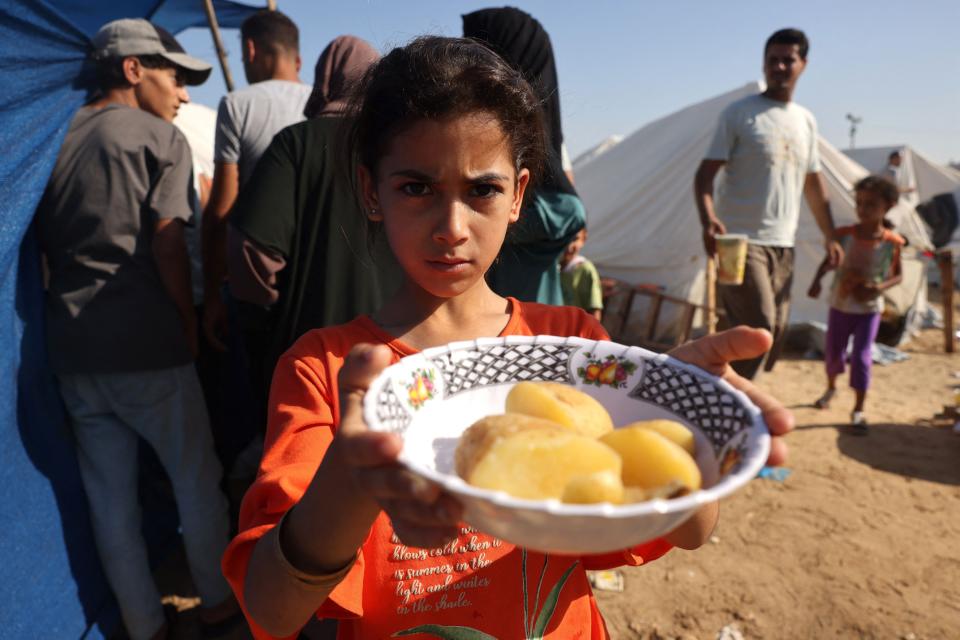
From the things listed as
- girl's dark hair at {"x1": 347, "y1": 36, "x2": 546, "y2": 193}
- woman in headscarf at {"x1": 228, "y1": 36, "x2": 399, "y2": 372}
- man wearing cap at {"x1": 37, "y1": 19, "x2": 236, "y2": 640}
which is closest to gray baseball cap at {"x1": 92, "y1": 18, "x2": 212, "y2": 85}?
man wearing cap at {"x1": 37, "y1": 19, "x2": 236, "y2": 640}

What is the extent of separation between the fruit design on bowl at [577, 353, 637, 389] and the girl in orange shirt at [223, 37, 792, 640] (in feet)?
0.35

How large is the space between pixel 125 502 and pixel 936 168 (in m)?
19.1

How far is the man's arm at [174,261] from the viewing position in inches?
95.6

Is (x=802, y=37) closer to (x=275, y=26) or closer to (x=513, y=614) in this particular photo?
(x=275, y=26)

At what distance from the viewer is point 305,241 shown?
2307 millimetres

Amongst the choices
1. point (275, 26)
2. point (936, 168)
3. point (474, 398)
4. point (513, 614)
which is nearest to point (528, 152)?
point (474, 398)

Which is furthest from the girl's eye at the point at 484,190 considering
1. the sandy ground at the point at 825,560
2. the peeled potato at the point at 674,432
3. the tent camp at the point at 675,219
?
the tent camp at the point at 675,219

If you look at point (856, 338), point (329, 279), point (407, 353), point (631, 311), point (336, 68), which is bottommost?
point (631, 311)

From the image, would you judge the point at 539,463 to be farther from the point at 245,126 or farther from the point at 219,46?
the point at 219,46

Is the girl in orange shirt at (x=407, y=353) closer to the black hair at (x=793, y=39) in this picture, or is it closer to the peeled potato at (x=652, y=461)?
the peeled potato at (x=652, y=461)

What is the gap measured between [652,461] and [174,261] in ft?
7.66

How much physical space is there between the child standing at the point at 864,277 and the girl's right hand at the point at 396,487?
5.23 meters

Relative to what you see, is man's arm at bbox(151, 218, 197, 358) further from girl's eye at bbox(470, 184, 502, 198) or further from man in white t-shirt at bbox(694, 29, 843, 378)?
man in white t-shirt at bbox(694, 29, 843, 378)

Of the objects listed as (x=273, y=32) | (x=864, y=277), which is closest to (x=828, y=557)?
(x=864, y=277)
